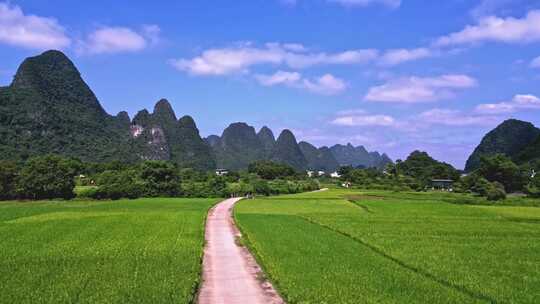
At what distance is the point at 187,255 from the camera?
59.1 ft

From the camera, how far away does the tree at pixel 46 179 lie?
6481cm

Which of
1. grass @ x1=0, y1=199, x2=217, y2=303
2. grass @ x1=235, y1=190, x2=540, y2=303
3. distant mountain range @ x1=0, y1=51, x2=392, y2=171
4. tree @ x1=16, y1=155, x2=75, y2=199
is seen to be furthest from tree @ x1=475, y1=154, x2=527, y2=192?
distant mountain range @ x1=0, y1=51, x2=392, y2=171

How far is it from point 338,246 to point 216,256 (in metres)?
5.93

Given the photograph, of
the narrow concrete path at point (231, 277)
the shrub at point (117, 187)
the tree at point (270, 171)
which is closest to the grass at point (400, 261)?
the narrow concrete path at point (231, 277)

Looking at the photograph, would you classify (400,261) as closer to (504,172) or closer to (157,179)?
(157,179)

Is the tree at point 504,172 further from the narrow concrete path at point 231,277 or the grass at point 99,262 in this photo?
the narrow concrete path at point 231,277

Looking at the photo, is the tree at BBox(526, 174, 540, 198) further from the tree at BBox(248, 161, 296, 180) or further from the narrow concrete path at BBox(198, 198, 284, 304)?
the tree at BBox(248, 161, 296, 180)

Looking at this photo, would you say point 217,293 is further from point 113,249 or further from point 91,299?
point 113,249

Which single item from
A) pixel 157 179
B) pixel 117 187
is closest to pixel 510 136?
pixel 157 179

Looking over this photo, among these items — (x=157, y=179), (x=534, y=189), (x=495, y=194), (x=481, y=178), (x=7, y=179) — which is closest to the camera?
(x=7, y=179)

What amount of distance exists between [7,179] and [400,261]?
6308 centimetres

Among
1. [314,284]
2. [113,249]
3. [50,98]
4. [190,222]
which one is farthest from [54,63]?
[314,284]

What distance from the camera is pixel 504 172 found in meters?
86.6

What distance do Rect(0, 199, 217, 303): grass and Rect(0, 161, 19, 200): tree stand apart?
41.0 metres
